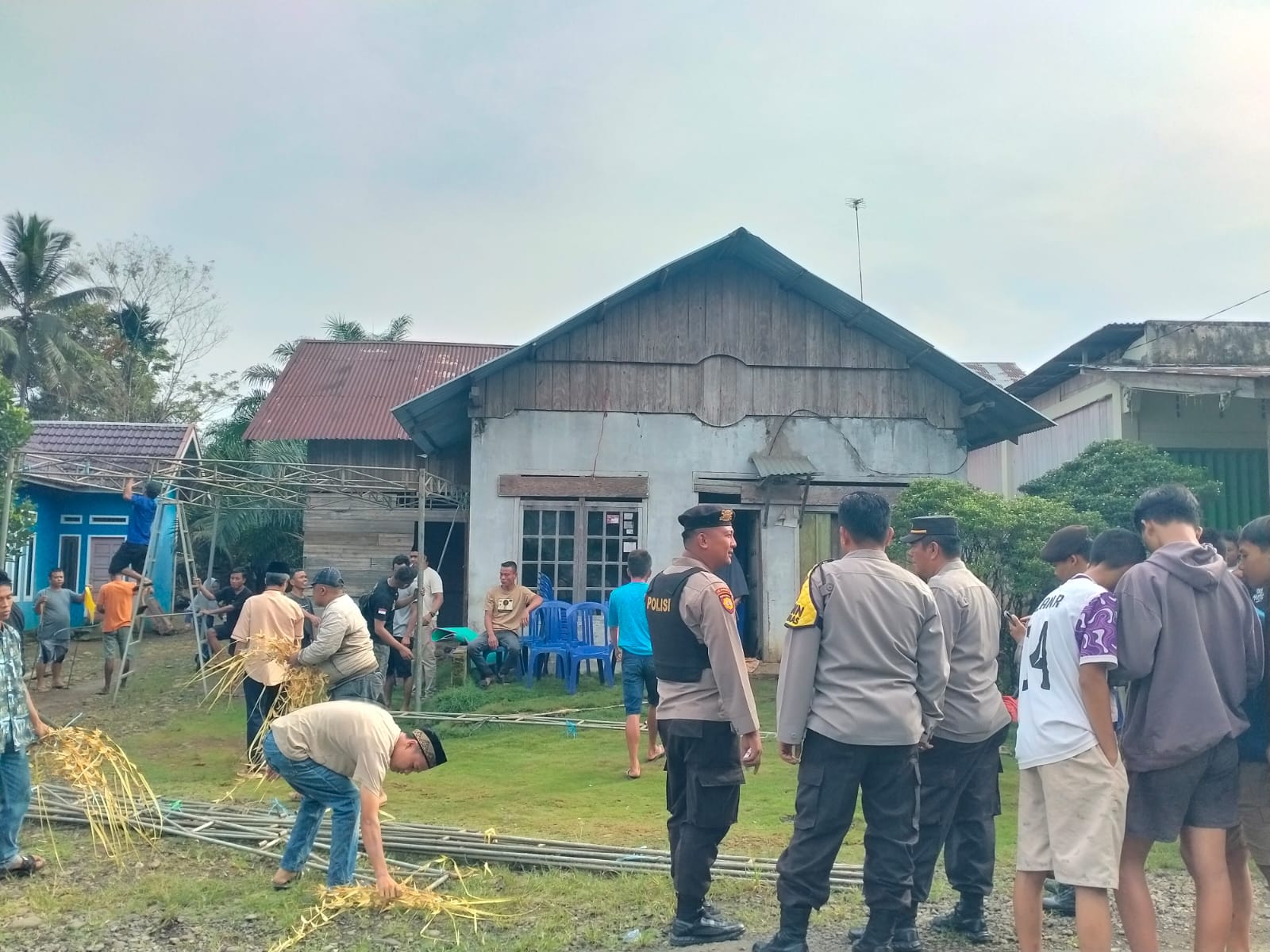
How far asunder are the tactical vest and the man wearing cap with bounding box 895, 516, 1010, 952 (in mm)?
1104

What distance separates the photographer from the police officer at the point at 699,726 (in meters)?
4.62

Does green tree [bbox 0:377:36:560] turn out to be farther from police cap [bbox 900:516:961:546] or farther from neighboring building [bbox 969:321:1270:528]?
neighboring building [bbox 969:321:1270:528]

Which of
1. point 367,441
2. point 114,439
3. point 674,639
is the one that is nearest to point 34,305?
point 114,439

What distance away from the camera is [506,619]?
40.3ft

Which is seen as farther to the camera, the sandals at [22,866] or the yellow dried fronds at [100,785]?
the yellow dried fronds at [100,785]

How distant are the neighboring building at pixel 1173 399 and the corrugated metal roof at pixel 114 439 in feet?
55.9

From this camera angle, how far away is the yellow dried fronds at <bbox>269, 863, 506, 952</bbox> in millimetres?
Answer: 4949

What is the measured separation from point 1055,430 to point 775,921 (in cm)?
1147

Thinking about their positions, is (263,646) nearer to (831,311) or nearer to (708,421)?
(708,421)

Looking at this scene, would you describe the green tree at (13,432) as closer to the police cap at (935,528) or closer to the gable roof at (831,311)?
the gable roof at (831,311)

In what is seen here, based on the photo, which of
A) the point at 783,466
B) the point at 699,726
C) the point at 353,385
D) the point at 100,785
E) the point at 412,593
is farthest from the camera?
the point at 353,385

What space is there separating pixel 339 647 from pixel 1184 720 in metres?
→ 5.31

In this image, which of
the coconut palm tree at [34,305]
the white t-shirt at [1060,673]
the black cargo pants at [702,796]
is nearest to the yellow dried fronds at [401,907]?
the black cargo pants at [702,796]

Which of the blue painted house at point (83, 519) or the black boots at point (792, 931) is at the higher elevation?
the blue painted house at point (83, 519)
